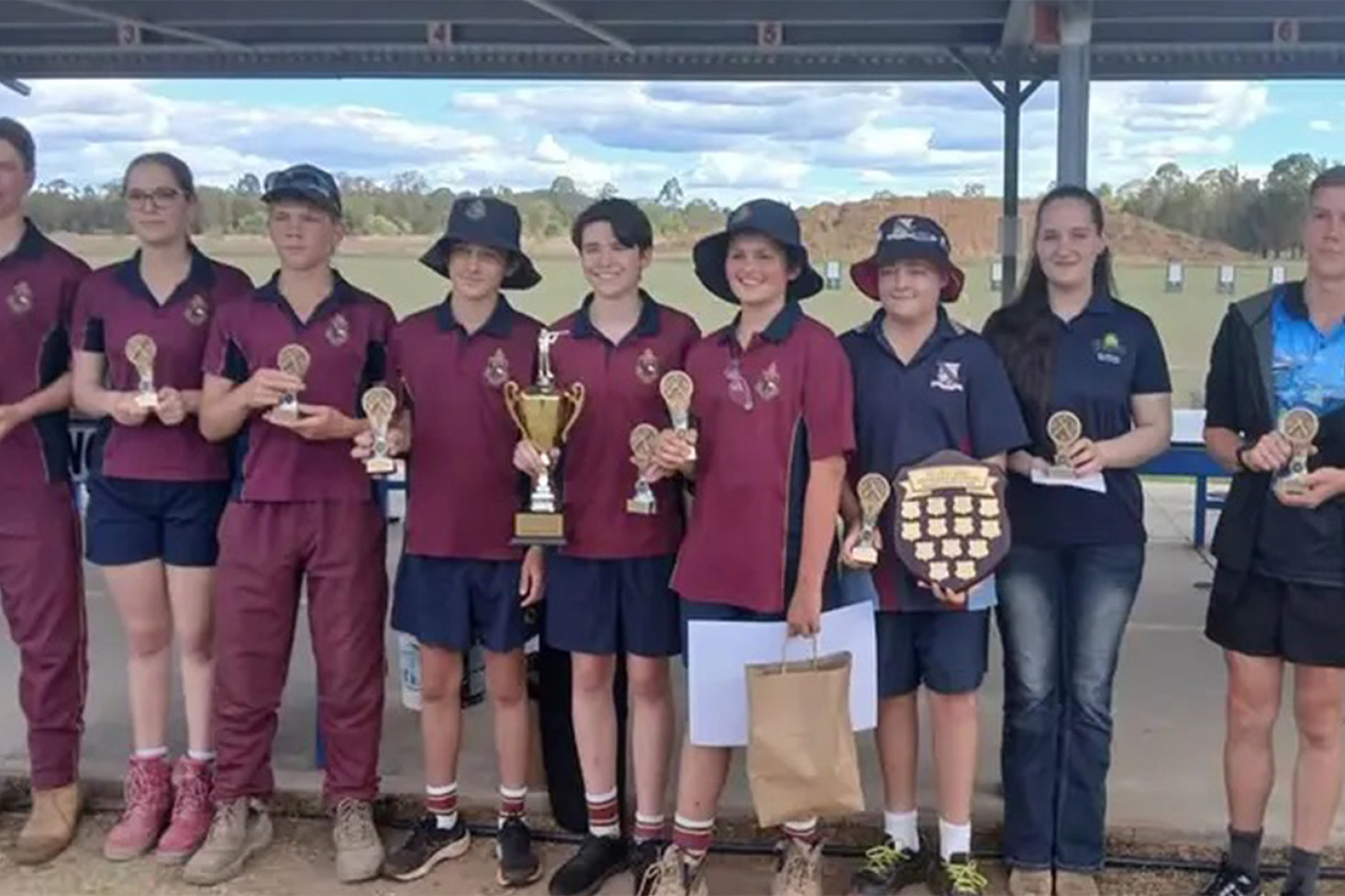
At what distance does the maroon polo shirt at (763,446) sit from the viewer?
311 centimetres

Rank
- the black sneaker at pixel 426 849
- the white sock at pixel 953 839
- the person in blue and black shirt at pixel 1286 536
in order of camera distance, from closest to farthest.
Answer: the person in blue and black shirt at pixel 1286 536, the white sock at pixel 953 839, the black sneaker at pixel 426 849

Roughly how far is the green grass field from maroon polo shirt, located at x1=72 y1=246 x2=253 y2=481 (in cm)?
262

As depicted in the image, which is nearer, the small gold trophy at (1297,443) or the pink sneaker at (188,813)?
the small gold trophy at (1297,443)

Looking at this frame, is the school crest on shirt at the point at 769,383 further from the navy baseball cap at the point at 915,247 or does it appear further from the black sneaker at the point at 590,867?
the black sneaker at the point at 590,867

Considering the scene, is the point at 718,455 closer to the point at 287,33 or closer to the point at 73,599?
the point at 73,599

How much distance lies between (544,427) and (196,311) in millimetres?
1014

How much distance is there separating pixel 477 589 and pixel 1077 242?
1.64 m

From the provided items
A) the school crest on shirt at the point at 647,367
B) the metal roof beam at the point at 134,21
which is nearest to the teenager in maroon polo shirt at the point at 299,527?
the school crest on shirt at the point at 647,367

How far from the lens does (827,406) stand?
3098mm

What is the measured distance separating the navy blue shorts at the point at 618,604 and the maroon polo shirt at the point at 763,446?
17 centimetres

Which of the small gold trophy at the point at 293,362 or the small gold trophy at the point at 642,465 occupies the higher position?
the small gold trophy at the point at 293,362

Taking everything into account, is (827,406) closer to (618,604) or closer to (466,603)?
(618,604)

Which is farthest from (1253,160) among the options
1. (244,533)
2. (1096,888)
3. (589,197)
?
(244,533)

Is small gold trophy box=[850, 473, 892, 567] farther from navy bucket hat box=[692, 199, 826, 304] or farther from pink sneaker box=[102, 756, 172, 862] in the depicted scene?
pink sneaker box=[102, 756, 172, 862]
